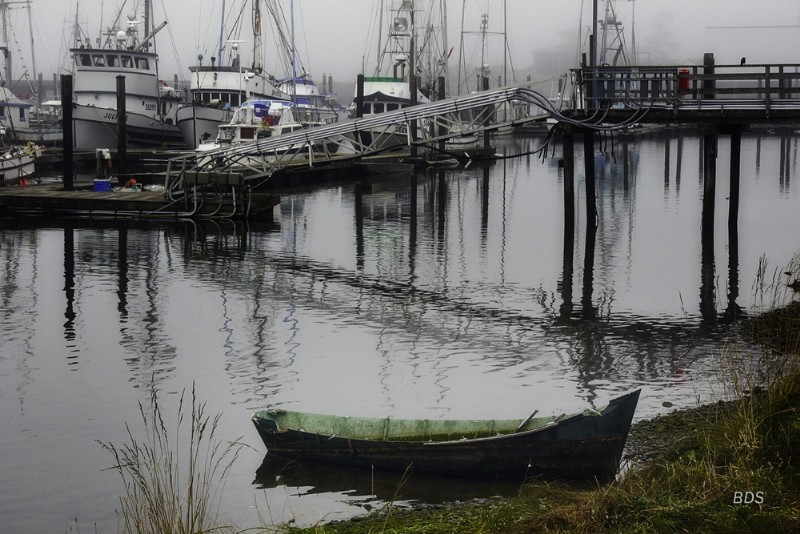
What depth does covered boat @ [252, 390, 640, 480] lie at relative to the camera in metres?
11.4

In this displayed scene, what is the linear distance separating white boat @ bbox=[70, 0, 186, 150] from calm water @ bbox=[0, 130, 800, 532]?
35471mm

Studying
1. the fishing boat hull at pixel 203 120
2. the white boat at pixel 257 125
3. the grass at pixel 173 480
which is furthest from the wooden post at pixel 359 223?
the fishing boat hull at pixel 203 120

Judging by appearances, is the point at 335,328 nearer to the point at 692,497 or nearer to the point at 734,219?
the point at 692,497

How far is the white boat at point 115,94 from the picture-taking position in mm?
71250

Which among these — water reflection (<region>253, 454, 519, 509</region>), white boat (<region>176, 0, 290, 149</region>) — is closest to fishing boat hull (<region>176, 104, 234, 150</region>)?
white boat (<region>176, 0, 290, 149</region>)

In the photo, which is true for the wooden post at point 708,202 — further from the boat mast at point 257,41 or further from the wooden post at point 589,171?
the boat mast at point 257,41

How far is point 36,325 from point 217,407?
7.22m

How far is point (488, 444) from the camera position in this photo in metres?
11.4

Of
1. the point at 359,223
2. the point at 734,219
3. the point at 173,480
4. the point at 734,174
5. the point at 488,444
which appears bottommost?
the point at 173,480

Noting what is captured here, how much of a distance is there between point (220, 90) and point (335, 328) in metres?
58.0

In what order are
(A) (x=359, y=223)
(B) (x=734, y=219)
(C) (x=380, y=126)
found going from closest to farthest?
(B) (x=734, y=219)
(C) (x=380, y=126)
(A) (x=359, y=223)

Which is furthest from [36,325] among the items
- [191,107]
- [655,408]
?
[191,107]

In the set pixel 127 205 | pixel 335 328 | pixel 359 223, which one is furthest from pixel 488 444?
pixel 127 205

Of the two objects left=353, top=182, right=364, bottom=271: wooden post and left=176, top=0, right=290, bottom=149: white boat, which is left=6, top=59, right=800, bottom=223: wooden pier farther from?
left=176, top=0, right=290, bottom=149: white boat
